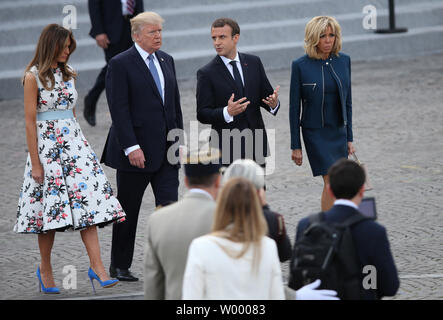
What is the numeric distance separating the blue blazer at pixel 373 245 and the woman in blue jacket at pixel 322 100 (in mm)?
2601

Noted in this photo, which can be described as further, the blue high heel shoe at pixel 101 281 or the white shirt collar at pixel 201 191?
the blue high heel shoe at pixel 101 281

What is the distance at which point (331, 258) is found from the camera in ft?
12.9

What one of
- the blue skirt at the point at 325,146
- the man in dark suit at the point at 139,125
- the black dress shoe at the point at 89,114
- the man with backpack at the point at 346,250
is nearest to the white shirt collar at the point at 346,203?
the man with backpack at the point at 346,250

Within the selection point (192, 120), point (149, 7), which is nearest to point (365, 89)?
point (192, 120)

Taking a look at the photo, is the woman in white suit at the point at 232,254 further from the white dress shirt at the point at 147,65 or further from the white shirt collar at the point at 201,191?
the white dress shirt at the point at 147,65

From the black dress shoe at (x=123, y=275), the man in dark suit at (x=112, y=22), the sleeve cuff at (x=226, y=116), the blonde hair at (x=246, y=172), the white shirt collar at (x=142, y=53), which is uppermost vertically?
the man in dark suit at (x=112, y=22)

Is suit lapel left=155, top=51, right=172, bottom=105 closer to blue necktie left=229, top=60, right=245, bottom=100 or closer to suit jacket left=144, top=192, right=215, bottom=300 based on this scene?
blue necktie left=229, top=60, right=245, bottom=100

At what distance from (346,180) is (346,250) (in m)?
0.34

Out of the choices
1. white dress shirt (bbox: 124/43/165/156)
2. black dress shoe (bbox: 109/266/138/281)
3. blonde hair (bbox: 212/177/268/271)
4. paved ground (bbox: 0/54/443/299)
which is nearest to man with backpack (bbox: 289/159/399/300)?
blonde hair (bbox: 212/177/268/271)

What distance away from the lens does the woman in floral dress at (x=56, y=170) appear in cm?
611

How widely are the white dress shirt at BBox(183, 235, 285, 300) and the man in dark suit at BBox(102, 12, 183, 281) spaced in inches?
104

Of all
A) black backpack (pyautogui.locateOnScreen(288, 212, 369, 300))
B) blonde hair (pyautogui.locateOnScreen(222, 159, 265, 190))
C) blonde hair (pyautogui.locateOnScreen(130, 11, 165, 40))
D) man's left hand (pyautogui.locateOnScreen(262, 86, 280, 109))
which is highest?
blonde hair (pyautogui.locateOnScreen(130, 11, 165, 40))

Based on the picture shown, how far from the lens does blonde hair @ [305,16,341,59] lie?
21.7 feet

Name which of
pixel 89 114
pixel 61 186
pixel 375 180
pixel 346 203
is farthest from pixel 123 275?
pixel 89 114
